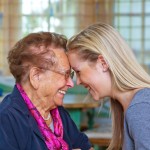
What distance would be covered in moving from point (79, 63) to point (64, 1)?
140 inches

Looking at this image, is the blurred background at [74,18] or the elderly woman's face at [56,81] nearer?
the elderly woman's face at [56,81]

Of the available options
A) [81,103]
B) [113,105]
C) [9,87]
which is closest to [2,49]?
[9,87]

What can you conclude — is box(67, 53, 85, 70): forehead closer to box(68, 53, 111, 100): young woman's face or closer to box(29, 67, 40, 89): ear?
box(68, 53, 111, 100): young woman's face

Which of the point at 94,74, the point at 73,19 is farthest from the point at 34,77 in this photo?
the point at 73,19

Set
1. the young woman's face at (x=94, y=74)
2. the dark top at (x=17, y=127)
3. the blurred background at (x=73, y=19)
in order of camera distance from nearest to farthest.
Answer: the dark top at (x=17, y=127), the young woman's face at (x=94, y=74), the blurred background at (x=73, y=19)

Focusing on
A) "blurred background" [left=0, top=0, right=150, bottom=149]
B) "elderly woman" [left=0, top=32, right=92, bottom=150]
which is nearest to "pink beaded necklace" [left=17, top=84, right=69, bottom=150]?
"elderly woman" [left=0, top=32, right=92, bottom=150]

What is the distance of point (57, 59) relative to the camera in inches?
69.4

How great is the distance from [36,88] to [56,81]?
10 cm

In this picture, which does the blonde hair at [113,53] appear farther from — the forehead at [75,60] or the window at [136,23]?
the window at [136,23]

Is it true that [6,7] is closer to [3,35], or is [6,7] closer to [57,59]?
[3,35]

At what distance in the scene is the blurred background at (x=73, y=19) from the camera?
5105 millimetres

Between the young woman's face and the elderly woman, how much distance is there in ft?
0.18

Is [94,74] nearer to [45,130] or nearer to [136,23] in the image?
[45,130]

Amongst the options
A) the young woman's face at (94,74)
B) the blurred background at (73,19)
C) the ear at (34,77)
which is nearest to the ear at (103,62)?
the young woman's face at (94,74)
